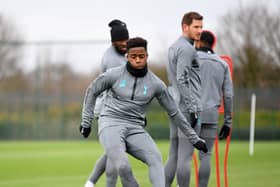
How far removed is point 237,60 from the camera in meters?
41.4

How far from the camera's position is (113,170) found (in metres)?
9.79

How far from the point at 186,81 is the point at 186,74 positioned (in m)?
0.08

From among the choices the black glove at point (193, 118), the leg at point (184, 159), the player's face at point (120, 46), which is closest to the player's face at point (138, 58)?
the black glove at point (193, 118)

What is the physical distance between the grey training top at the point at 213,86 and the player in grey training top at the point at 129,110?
1.54m

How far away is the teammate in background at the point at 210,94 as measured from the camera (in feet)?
32.0

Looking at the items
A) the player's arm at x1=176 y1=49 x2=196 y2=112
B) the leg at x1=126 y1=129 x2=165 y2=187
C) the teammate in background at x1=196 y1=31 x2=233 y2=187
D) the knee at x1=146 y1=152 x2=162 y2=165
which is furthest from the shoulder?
the teammate in background at x1=196 y1=31 x2=233 y2=187

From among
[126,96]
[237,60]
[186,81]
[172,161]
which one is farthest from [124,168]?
[237,60]

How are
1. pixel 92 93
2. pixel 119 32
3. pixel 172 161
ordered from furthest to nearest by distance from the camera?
pixel 119 32 < pixel 172 161 < pixel 92 93

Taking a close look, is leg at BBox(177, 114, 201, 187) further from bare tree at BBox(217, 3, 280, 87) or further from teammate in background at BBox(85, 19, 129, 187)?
bare tree at BBox(217, 3, 280, 87)

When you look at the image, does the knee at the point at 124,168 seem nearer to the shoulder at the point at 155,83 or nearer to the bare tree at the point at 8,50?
the shoulder at the point at 155,83

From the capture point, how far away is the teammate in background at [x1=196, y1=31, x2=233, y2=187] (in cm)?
976

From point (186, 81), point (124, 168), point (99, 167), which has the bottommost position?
point (99, 167)

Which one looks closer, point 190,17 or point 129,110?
point 129,110

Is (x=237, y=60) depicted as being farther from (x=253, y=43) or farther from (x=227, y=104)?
(x=227, y=104)
